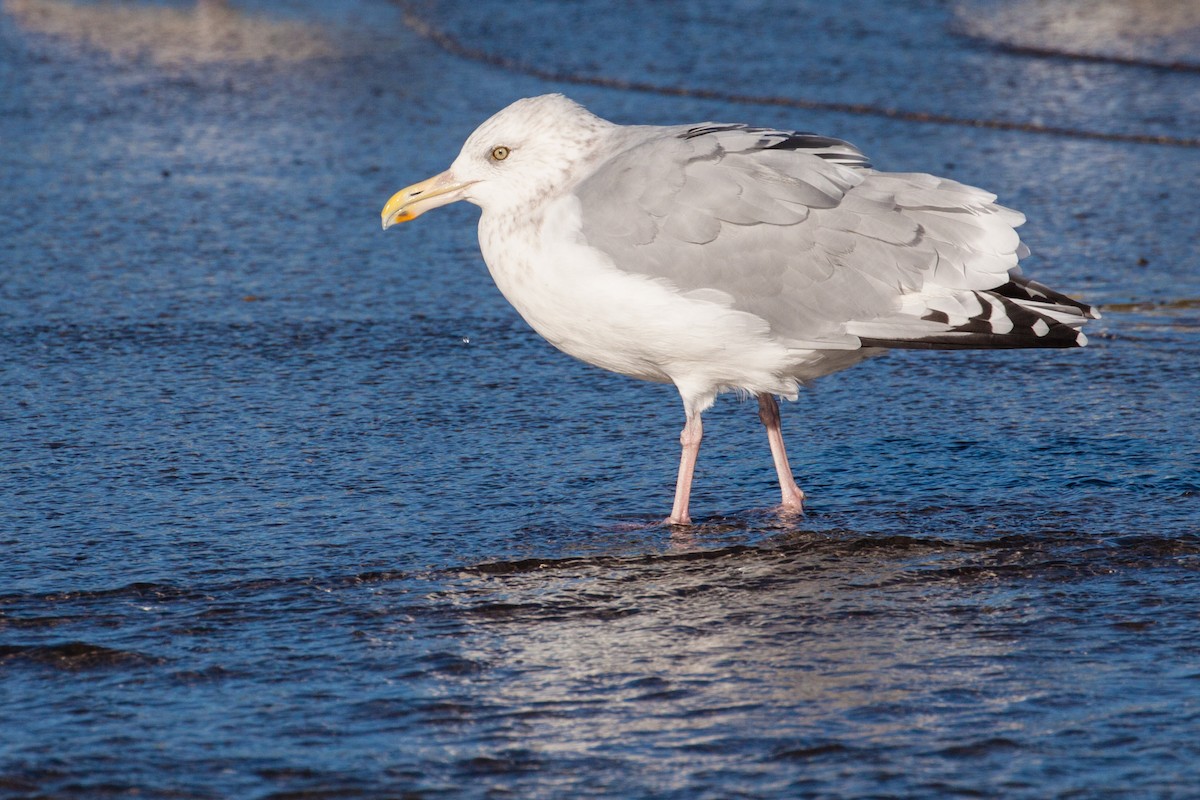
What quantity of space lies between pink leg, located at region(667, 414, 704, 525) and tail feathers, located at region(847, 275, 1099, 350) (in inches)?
23.0

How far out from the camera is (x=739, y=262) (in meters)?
4.93

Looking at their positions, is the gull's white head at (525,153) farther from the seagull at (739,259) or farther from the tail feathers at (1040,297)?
the tail feathers at (1040,297)

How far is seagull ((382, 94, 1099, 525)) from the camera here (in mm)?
4840

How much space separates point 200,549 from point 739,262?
1783 millimetres

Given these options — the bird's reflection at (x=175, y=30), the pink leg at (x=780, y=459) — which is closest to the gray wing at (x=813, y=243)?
the pink leg at (x=780, y=459)

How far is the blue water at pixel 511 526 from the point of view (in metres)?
3.50

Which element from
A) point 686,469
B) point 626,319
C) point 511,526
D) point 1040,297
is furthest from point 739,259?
point 511,526

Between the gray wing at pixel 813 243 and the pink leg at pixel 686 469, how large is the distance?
16.8 inches

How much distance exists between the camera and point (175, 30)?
13.4m

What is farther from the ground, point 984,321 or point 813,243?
point 813,243

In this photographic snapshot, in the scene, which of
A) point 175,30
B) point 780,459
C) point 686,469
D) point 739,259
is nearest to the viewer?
point 739,259

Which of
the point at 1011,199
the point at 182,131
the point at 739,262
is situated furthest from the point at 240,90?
the point at 739,262

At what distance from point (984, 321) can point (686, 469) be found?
1.00 metres

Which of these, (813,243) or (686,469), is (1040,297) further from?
(686,469)
